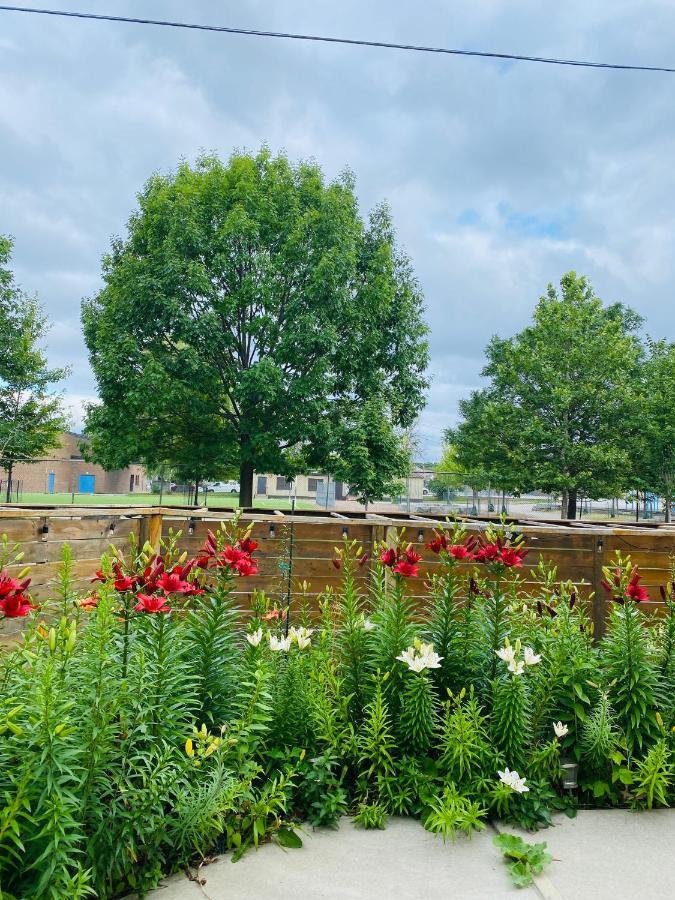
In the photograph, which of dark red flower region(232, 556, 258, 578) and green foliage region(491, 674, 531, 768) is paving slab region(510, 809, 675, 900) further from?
dark red flower region(232, 556, 258, 578)

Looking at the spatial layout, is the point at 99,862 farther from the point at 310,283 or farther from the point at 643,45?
the point at 310,283

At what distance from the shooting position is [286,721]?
2904mm

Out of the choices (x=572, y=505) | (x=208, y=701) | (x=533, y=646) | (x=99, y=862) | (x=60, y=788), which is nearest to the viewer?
(x=60, y=788)

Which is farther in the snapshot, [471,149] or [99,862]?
[471,149]

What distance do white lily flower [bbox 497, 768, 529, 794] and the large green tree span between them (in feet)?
71.6

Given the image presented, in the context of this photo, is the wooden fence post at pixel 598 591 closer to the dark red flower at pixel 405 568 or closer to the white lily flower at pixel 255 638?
the dark red flower at pixel 405 568

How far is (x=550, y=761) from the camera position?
9.86 feet

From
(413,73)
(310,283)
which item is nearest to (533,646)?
(413,73)

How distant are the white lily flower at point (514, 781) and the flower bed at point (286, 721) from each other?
1cm

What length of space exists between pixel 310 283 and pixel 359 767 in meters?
15.7

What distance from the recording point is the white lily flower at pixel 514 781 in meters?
2.72

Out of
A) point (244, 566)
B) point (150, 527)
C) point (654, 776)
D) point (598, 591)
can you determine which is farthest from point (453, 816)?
point (150, 527)

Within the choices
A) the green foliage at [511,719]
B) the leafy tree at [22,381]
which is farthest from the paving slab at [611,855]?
the leafy tree at [22,381]

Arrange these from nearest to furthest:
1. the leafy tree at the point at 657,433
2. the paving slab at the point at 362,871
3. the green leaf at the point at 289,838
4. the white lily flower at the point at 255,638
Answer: the paving slab at the point at 362,871 → the green leaf at the point at 289,838 → the white lily flower at the point at 255,638 → the leafy tree at the point at 657,433
